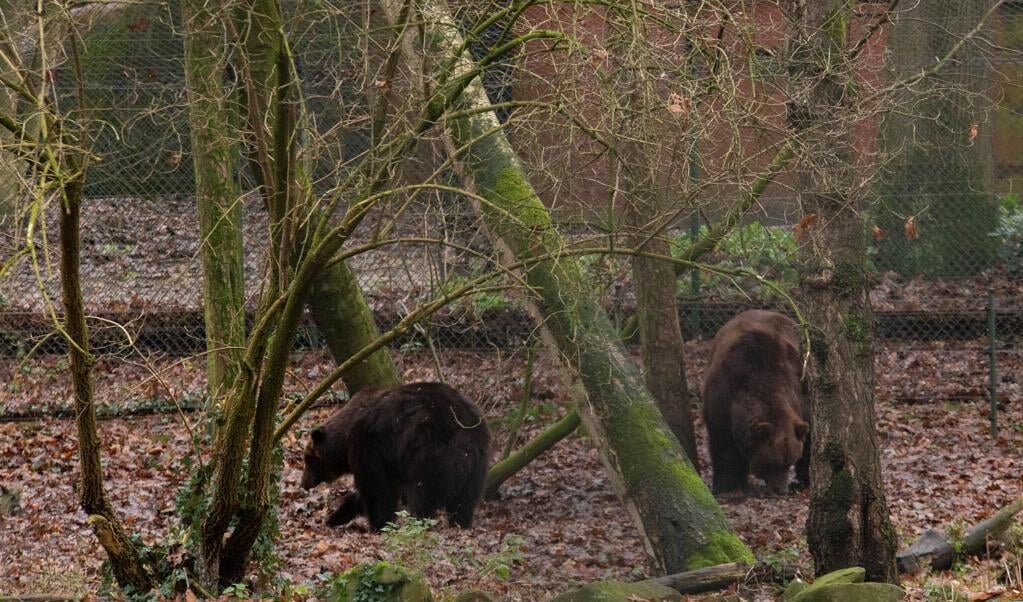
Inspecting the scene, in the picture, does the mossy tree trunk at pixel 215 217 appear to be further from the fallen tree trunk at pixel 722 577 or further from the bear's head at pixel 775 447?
the bear's head at pixel 775 447

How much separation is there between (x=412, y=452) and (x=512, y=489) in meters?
2.08

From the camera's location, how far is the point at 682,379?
38.0 ft

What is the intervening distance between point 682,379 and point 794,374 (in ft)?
5.54

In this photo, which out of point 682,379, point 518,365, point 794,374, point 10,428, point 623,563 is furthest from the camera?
point 518,365

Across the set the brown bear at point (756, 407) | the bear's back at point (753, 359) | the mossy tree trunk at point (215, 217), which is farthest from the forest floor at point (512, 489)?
the bear's back at point (753, 359)

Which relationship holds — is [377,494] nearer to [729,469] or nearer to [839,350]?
[729,469]

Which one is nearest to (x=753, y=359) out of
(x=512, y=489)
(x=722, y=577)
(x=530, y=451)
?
(x=530, y=451)

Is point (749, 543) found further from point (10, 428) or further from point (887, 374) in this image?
point (10, 428)

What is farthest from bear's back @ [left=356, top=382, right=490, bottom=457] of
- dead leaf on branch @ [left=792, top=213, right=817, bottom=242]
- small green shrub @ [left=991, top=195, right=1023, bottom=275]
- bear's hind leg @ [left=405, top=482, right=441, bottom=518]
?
small green shrub @ [left=991, top=195, right=1023, bottom=275]

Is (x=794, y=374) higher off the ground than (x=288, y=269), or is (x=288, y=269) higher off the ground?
(x=288, y=269)

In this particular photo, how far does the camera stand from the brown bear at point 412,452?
34.0ft

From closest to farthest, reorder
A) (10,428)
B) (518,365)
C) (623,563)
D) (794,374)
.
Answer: (623,563)
(794,374)
(10,428)
(518,365)

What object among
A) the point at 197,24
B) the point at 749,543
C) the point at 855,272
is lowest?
the point at 749,543

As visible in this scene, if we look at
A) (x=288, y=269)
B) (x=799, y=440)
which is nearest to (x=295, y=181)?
(x=288, y=269)
